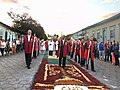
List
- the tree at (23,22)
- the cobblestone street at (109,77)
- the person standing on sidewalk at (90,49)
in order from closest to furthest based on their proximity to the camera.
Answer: the cobblestone street at (109,77) → the person standing on sidewalk at (90,49) → the tree at (23,22)

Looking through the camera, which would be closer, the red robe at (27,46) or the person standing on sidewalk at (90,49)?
the red robe at (27,46)

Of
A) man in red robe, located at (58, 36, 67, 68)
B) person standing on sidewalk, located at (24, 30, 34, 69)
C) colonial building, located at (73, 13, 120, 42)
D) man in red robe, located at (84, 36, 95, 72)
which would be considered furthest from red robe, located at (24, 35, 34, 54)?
colonial building, located at (73, 13, 120, 42)

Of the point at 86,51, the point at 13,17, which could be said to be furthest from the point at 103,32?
the point at 13,17

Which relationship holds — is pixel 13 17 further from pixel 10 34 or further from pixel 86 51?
pixel 86 51

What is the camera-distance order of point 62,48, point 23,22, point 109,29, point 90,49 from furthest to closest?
1. point 23,22
2. point 109,29
3. point 62,48
4. point 90,49

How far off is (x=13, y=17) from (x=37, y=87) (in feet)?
161

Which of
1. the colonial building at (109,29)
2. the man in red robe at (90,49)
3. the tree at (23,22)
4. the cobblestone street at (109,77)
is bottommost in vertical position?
the cobblestone street at (109,77)

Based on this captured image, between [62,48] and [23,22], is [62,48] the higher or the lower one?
the lower one

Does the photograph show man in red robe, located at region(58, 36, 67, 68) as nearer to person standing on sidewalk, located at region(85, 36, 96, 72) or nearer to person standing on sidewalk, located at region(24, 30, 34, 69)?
person standing on sidewalk, located at region(85, 36, 96, 72)

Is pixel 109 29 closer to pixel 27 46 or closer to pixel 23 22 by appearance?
pixel 27 46

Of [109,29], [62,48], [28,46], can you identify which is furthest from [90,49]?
[109,29]

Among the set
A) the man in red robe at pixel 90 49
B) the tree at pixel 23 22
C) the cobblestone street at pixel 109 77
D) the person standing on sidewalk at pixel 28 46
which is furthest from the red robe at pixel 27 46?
the tree at pixel 23 22

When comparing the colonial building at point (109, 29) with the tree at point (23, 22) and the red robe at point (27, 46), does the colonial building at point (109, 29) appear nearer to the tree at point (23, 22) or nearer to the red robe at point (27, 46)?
the red robe at point (27, 46)

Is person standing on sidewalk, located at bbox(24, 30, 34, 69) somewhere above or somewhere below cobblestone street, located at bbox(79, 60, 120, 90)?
above
